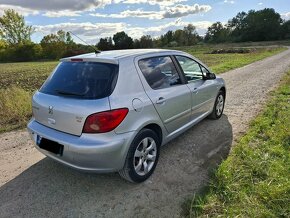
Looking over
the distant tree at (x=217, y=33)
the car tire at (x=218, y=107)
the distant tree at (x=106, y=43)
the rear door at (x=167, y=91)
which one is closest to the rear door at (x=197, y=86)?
the rear door at (x=167, y=91)

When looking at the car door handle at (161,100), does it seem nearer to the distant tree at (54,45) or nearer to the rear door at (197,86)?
the rear door at (197,86)

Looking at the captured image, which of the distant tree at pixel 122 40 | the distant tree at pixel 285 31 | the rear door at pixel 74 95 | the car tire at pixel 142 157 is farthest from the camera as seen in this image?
the distant tree at pixel 285 31

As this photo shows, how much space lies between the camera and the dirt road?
9.64ft

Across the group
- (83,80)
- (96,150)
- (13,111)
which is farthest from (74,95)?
(13,111)

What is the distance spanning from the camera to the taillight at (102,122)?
9.34 ft

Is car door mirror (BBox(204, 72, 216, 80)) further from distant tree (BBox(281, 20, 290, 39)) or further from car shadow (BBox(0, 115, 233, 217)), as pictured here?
distant tree (BBox(281, 20, 290, 39))

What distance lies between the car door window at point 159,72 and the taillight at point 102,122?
824mm

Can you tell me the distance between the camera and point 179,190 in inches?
127

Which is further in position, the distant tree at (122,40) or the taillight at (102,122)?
the distant tree at (122,40)

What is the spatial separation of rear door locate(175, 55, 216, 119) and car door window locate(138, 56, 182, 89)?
0.30 m

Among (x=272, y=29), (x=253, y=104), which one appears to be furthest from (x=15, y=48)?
(x=272, y=29)

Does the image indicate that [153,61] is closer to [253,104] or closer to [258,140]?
[258,140]

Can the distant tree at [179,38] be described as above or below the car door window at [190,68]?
below

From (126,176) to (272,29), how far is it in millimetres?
99320
